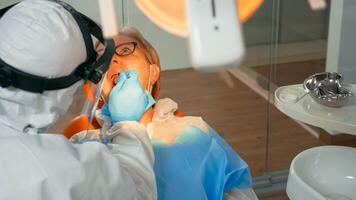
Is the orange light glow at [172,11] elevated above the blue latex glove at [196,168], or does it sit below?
above

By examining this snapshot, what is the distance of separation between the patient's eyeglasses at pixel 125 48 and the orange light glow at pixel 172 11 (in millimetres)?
951

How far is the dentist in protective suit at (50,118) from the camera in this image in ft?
2.66

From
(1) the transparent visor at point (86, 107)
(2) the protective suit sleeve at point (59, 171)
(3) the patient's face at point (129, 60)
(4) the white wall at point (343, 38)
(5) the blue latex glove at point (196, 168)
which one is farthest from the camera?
(4) the white wall at point (343, 38)

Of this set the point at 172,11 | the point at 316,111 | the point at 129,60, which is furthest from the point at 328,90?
the point at 172,11

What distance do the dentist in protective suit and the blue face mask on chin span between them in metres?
0.23

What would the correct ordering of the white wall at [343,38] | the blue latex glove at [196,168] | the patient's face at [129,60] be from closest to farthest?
the blue latex glove at [196,168] < the patient's face at [129,60] < the white wall at [343,38]

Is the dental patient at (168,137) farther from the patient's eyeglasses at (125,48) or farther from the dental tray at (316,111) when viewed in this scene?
the dental tray at (316,111)

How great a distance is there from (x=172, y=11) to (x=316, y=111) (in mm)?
1030

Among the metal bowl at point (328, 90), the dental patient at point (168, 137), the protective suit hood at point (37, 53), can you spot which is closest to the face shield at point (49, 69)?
the protective suit hood at point (37, 53)

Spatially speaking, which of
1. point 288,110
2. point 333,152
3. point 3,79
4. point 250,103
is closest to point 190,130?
point 288,110

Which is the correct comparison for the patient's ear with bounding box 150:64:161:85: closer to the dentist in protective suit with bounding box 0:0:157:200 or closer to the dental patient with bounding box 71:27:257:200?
the dental patient with bounding box 71:27:257:200

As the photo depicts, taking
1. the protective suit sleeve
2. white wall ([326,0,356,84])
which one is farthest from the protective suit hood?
white wall ([326,0,356,84])

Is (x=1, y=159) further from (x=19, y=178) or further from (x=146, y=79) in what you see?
(x=146, y=79)

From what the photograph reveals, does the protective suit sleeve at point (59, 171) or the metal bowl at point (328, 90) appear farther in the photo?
the metal bowl at point (328, 90)
